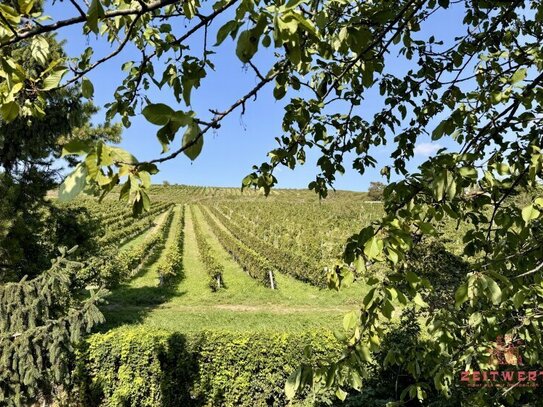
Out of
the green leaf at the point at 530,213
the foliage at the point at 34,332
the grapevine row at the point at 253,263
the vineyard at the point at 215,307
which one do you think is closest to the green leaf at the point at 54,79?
the vineyard at the point at 215,307

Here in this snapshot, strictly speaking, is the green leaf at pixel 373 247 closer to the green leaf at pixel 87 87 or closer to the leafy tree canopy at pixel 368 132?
the leafy tree canopy at pixel 368 132

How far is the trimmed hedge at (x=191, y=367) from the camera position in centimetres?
838

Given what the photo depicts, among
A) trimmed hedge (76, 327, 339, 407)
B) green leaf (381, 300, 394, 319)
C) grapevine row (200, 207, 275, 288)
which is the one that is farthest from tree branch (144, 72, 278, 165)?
grapevine row (200, 207, 275, 288)

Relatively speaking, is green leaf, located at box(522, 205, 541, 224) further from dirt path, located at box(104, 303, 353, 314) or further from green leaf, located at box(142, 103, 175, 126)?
dirt path, located at box(104, 303, 353, 314)

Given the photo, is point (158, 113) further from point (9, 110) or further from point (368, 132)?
point (368, 132)

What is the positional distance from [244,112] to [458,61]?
228cm

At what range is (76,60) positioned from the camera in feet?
5.52

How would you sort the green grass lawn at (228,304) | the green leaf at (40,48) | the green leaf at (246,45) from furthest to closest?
the green grass lawn at (228,304)
the green leaf at (40,48)
the green leaf at (246,45)

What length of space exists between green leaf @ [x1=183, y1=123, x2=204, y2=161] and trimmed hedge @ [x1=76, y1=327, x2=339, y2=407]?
805 centimetres

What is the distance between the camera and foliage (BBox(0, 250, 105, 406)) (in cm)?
588

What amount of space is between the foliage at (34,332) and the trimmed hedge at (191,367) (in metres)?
2.14

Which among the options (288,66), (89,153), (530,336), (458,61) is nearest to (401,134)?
(458,61)

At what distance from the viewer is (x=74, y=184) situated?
3.05 ft

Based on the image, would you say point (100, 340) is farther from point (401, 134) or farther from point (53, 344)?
point (401, 134)
